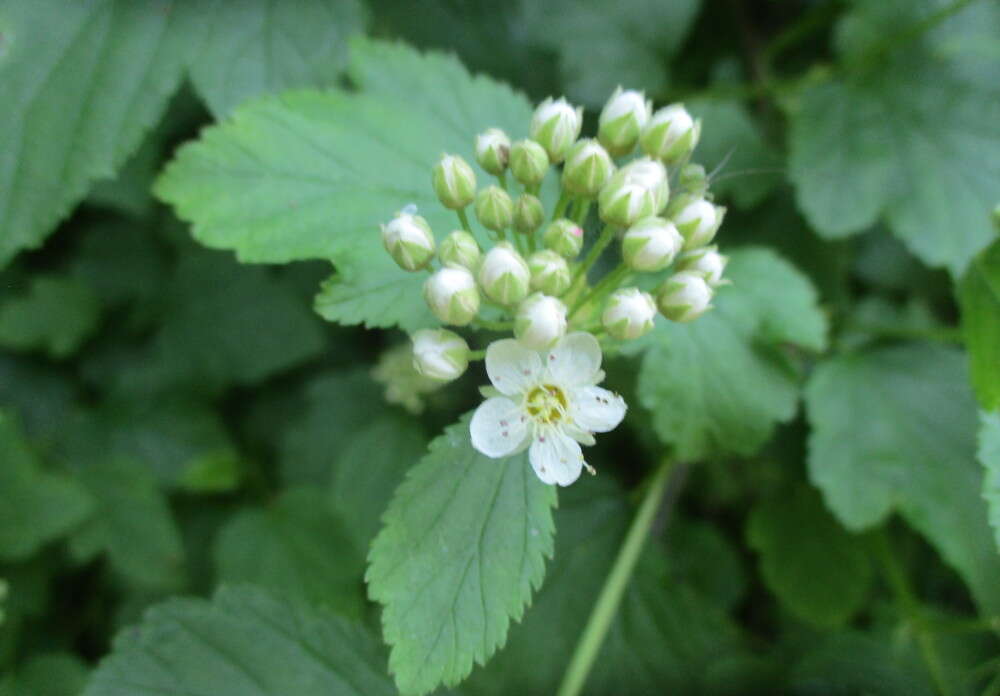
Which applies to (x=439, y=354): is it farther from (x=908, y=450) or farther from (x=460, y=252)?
(x=908, y=450)

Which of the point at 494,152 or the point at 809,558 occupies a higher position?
the point at 494,152

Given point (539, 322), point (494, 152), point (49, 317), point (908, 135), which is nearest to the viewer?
point (539, 322)

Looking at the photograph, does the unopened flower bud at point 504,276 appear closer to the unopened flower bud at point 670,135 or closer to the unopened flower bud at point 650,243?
the unopened flower bud at point 650,243

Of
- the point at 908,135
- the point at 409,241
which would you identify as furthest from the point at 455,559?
the point at 908,135

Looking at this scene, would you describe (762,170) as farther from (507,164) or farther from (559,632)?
(559,632)

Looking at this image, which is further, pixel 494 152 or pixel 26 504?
pixel 26 504

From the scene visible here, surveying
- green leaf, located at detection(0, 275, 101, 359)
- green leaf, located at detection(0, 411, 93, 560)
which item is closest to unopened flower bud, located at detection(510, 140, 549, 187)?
green leaf, located at detection(0, 411, 93, 560)

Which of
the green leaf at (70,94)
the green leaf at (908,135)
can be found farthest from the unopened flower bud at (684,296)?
the green leaf at (70,94)

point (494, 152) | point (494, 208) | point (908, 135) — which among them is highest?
point (908, 135)
